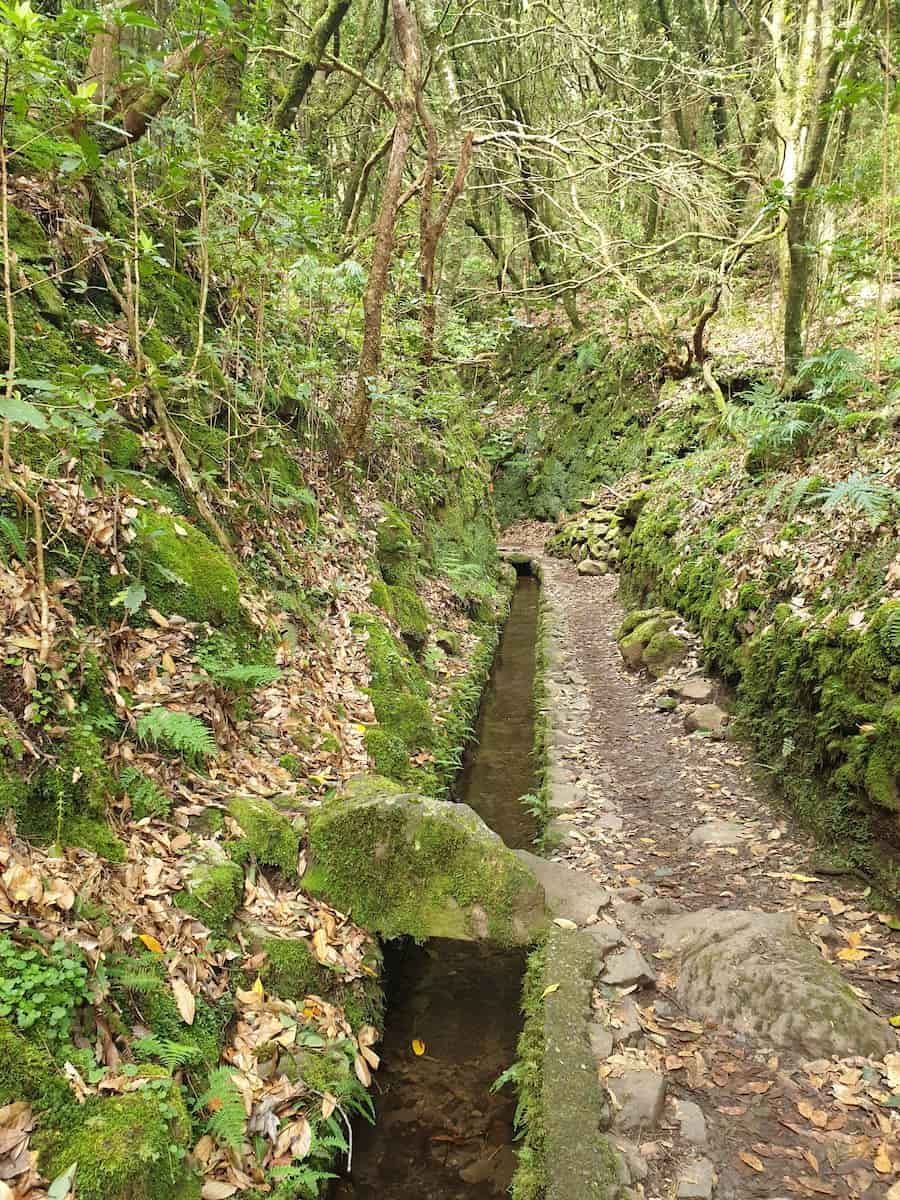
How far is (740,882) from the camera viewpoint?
4.53 m

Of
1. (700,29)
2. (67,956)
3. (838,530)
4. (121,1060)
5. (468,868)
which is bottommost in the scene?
(468,868)

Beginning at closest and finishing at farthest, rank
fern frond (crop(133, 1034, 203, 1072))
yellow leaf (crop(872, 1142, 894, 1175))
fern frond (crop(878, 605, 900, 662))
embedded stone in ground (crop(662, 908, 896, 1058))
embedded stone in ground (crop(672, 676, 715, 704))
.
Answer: fern frond (crop(133, 1034, 203, 1072)) < yellow leaf (crop(872, 1142, 894, 1175)) < embedded stone in ground (crop(662, 908, 896, 1058)) < fern frond (crop(878, 605, 900, 662)) < embedded stone in ground (crop(672, 676, 715, 704))

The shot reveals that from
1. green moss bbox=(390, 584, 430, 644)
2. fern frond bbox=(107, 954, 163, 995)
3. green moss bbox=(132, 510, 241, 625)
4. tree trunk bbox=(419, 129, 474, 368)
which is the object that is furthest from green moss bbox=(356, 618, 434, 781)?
tree trunk bbox=(419, 129, 474, 368)

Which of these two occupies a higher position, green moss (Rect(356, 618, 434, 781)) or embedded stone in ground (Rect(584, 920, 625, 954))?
green moss (Rect(356, 618, 434, 781))

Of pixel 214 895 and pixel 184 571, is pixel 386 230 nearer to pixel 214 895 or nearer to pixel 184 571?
pixel 184 571

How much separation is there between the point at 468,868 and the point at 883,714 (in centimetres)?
266

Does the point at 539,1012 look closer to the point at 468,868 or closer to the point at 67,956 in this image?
the point at 468,868

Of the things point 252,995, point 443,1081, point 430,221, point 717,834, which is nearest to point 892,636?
point 717,834

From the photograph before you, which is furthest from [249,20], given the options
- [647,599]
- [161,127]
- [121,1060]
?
[647,599]

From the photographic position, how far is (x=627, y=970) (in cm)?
382

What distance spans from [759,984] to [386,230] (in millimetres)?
7780

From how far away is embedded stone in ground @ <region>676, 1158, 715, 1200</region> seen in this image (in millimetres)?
2701

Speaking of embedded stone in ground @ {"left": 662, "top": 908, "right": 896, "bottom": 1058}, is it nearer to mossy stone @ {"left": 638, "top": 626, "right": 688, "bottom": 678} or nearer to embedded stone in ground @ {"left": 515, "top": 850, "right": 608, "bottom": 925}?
embedded stone in ground @ {"left": 515, "top": 850, "right": 608, "bottom": 925}

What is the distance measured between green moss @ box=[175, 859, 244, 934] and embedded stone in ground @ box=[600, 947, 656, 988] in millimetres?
2070
